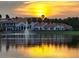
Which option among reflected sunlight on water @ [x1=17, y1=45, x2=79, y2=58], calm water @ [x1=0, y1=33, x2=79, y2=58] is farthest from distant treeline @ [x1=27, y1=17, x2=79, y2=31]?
reflected sunlight on water @ [x1=17, y1=45, x2=79, y2=58]

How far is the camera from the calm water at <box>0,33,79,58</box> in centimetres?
440

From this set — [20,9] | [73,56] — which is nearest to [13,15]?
[20,9]

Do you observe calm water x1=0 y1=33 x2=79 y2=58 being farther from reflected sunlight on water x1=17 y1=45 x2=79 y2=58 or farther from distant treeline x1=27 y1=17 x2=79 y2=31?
distant treeline x1=27 y1=17 x2=79 y2=31

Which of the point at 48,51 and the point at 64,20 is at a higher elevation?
the point at 64,20

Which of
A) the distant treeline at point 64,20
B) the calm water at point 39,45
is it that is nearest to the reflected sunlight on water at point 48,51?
the calm water at point 39,45

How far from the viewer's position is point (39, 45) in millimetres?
4438

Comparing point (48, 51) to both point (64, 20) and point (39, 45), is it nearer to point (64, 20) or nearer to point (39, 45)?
point (39, 45)

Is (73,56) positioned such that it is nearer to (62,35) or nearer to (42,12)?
(62,35)

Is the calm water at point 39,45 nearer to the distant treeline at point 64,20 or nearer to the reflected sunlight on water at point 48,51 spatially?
the reflected sunlight on water at point 48,51

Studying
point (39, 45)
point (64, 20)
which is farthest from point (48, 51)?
point (64, 20)

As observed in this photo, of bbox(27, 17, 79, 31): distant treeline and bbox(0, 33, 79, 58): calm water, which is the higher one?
bbox(27, 17, 79, 31): distant treeline

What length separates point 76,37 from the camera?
439 cm

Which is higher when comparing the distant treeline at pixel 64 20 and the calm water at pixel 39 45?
the distant treeline at pixel 64 20

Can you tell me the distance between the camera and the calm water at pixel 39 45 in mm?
4402
